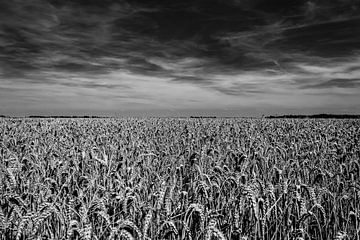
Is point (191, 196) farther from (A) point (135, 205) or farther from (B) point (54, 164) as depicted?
(B) point (54, 164)

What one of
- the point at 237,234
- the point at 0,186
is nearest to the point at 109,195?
the point at 237,234

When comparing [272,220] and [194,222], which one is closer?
[194,222]

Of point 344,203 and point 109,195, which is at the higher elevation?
point 109,195

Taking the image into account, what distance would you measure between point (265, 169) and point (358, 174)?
6.34 ft

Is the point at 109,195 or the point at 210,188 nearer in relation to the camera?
the point at 109,195

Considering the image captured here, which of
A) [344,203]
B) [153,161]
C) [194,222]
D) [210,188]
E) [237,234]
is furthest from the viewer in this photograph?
[153,161]

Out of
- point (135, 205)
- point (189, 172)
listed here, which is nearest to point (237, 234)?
point (135, 205)

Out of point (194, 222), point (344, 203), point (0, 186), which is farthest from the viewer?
point (0, 186)

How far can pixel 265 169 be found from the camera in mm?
7070

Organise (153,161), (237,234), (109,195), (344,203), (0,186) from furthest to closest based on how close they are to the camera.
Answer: (153,161) < (0,186) < (344,203) < (109,195) < (237,234)

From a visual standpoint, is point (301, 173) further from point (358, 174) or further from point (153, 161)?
point (153, 161)

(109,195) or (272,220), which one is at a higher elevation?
(109,195)

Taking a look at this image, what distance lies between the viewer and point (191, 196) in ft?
15.3

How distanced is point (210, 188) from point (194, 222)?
0.88m
